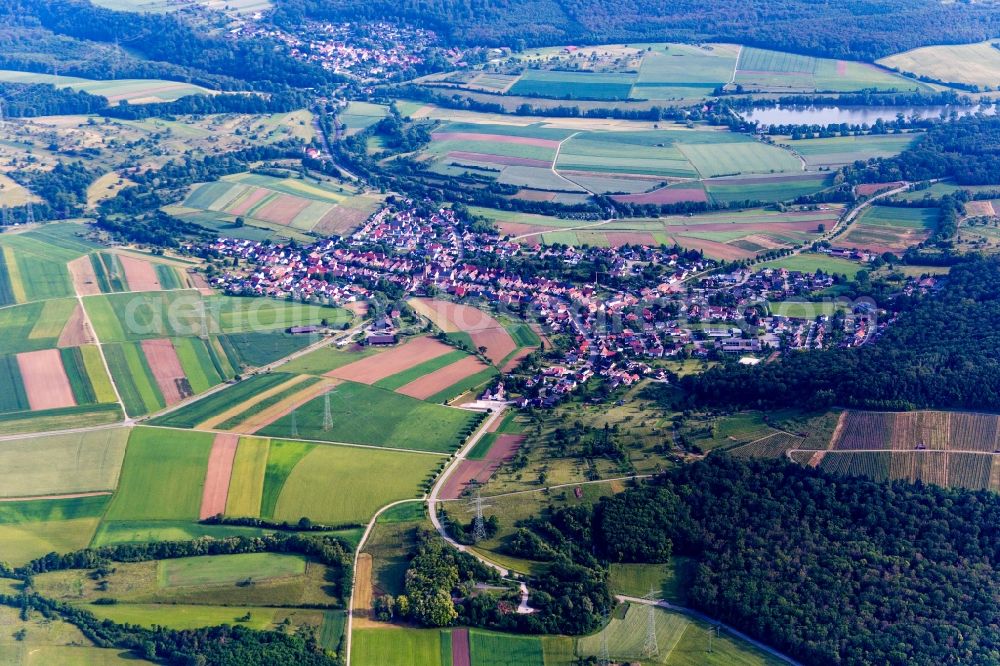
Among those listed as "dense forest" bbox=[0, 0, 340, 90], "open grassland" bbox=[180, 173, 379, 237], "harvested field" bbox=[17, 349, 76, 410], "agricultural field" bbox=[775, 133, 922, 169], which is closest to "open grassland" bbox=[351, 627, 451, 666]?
"harvested field" bbox=[17, 349, 76, 410]

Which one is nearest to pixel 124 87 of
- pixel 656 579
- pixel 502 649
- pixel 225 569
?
pixel 225 569

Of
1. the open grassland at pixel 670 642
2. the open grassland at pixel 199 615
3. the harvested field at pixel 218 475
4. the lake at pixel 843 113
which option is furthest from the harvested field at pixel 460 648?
the lake at pixel 843 113

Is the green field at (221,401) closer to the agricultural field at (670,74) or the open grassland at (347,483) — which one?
the open grassland at (347,483)

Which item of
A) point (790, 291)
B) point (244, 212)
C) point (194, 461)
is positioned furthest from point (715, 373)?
point (244, 212)

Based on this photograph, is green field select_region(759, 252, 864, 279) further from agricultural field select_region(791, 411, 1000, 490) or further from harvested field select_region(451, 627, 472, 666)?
harvested field select_region(451, 627, 472, 666)

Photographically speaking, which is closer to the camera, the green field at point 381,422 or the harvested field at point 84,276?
the green field at point 381,422
